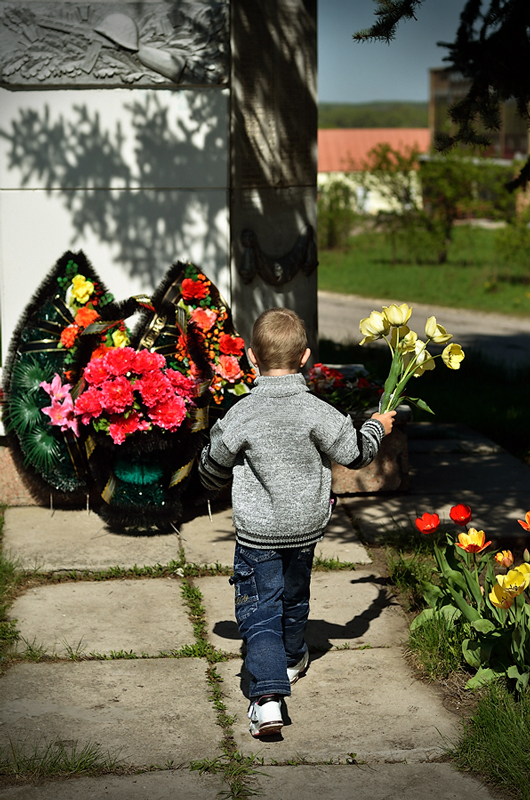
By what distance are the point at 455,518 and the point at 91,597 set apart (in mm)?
1874

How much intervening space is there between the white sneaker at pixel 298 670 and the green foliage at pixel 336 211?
2783cm

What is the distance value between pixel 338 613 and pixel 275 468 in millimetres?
1262

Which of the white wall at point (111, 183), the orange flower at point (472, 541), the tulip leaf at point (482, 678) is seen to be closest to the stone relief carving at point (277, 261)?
the white wall at point (111, 183)

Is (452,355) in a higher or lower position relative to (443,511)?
higher

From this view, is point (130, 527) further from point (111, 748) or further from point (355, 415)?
point (111, 748)

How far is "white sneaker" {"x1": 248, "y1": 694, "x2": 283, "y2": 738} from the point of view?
3.13 metres

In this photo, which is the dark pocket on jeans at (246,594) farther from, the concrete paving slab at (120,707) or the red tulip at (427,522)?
the red tulip at (427,522)

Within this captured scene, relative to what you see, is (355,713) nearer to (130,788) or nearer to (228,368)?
(130,788)

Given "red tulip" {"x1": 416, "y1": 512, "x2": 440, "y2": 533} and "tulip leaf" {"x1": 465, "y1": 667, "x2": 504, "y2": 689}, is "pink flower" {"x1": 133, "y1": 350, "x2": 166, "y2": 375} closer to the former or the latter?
"red tulip" {"x1": 416, "y1": 512, "x2": 440, "y2": 533}

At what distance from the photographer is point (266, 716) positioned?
315cm

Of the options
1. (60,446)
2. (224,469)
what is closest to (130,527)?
(60,446)

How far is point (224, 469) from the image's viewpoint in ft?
11.2

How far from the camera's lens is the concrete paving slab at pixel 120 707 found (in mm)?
3162

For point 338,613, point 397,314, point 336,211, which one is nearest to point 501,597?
point 397,314
